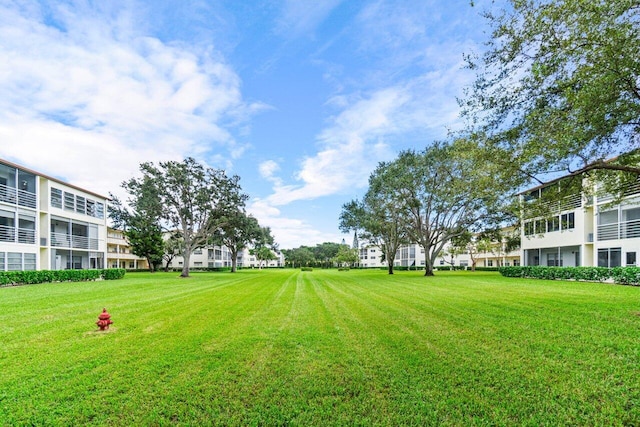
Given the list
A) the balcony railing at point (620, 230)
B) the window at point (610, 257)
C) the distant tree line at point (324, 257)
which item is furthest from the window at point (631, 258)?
the distant tree line at point (324, 257)

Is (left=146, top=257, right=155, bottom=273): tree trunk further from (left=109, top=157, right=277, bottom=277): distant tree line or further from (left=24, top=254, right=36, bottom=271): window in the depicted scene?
(left=24, top=254, right=36, bottom=271): window

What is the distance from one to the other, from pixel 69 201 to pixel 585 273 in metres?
38.2

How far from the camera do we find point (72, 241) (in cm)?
2542

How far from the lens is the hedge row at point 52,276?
57.1 ft

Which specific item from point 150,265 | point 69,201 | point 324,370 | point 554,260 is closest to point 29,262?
point 69,201

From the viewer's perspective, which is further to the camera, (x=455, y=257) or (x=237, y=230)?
(x=455, y=257)

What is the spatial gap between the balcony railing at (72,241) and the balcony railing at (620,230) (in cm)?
4064

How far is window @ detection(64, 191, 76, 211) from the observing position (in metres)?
24.7

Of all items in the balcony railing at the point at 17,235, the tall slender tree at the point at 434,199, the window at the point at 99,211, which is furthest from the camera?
the window at the point at 99,211

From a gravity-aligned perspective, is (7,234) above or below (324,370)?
above

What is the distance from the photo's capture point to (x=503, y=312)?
871 centimetres

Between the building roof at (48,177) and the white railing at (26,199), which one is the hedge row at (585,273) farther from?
the white railing at (26,199)

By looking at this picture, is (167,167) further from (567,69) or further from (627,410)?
(627,410)

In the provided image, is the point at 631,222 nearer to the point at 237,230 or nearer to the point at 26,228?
the point at 237,230
